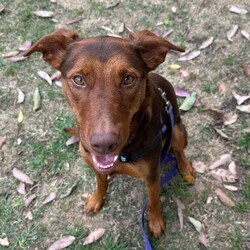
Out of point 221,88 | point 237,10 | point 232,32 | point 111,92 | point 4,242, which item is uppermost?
point 111,92

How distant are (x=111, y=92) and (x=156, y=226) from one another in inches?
72.6

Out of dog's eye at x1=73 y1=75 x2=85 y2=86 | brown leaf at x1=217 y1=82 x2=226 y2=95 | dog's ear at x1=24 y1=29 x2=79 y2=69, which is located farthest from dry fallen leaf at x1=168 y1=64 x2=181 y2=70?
dog's eye at x1=73 y1=75 x2=85 y2=86

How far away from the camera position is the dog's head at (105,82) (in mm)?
2846

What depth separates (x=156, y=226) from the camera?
4.21 m

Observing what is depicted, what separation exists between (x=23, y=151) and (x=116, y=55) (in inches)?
94.7

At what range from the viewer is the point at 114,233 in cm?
433

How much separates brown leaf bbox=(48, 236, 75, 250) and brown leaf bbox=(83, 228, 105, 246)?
148mm

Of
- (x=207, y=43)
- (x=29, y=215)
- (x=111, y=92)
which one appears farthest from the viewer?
(x=207, y=43)

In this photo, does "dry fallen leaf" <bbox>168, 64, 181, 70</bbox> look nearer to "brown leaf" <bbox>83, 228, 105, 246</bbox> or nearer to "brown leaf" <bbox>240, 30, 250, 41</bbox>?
"brown leaf" <bbox>240, 30, 250, 41</bbox>

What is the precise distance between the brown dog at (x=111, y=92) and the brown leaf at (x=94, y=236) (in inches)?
37.8

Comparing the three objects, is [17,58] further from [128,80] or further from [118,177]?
[128,80]

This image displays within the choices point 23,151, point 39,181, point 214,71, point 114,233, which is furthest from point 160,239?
point 214,71

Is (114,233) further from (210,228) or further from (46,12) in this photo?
(46,12)

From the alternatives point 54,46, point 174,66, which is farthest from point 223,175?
point 54,46
